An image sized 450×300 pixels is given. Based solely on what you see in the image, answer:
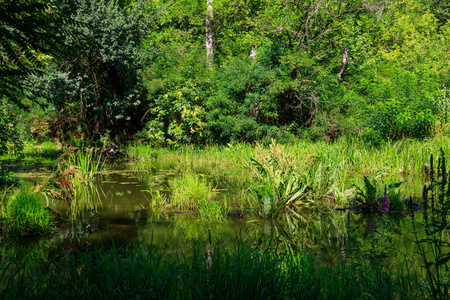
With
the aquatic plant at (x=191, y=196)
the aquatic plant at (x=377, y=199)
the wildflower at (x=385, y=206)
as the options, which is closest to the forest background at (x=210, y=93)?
the aquatic plant at (x=377, y=199)

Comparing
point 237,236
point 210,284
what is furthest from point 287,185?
point 210,284

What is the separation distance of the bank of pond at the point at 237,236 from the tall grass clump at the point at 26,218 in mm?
18

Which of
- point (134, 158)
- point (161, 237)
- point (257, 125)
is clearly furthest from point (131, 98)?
point (161, 237)

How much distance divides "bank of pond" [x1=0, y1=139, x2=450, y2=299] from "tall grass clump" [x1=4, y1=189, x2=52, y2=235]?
18mm

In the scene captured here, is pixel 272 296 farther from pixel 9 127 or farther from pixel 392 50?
pixel 392 50

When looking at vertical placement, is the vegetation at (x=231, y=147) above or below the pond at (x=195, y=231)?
above

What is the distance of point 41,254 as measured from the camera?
4.32 metres

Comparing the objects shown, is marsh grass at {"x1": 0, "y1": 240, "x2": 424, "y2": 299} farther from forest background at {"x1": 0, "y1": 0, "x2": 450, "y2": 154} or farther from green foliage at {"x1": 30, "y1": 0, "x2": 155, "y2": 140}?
green foliage at {"x1": 30, "y1": 0, "x2": 155, "y2": 140}

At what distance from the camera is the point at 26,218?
5.05 m

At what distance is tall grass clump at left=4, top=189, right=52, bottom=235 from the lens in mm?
5020

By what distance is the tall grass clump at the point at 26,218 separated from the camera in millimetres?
5020

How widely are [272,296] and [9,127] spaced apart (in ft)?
25.6

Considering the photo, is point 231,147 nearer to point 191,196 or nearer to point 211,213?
point 191,196

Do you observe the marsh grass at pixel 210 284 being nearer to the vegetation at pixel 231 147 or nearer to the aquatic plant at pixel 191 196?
the vegetation at pixel 231 147
